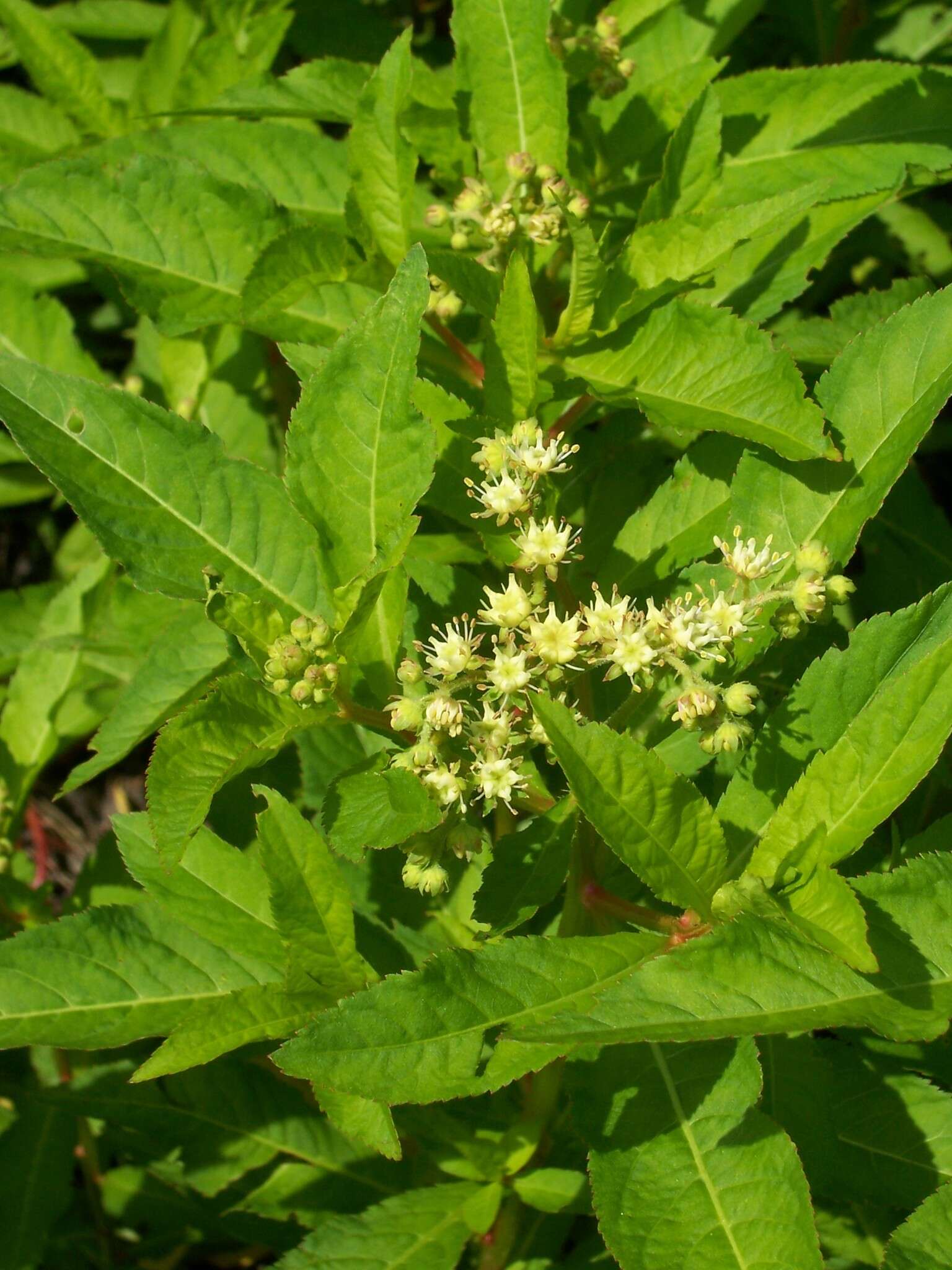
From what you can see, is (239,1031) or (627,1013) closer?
(627,1013)

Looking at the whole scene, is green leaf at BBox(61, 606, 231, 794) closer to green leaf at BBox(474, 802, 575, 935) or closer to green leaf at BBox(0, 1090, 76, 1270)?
green leaf at BBox(474, 802, 575, 935)

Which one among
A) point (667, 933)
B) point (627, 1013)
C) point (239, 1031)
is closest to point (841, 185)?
point (667, 933)

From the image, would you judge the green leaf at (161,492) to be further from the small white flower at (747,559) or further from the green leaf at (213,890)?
the small white flower at (747,559)

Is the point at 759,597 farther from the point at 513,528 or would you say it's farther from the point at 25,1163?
the point at 25,1163

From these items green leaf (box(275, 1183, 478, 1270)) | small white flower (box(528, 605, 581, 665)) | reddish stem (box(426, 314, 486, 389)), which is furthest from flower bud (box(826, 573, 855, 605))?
green leaf (box(275, 1183, 478, 1270))

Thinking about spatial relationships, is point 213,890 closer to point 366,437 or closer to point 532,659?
point 532,659
